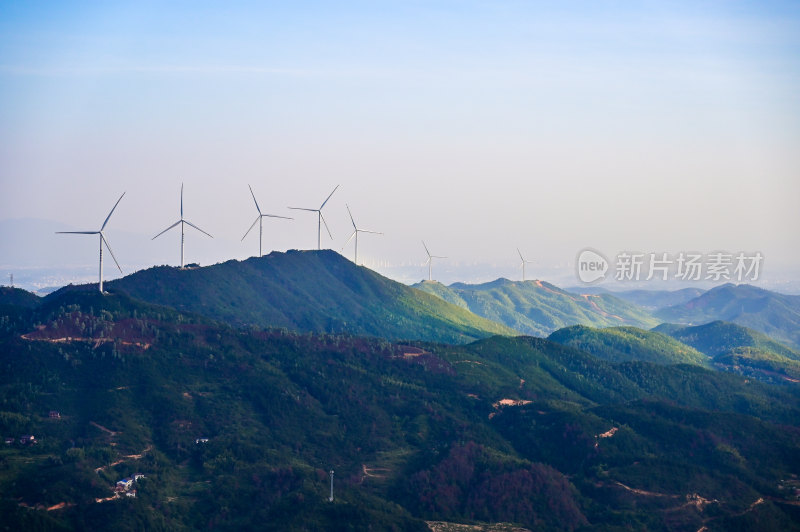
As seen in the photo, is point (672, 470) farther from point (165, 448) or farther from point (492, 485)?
point (165, 448)

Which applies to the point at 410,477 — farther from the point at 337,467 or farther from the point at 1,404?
the point at 1,404

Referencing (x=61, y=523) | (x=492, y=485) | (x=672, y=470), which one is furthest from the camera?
(x=672, y=470)

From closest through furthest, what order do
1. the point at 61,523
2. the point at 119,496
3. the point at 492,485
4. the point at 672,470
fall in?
the point at 61,523, the point at 119,496, the point at 492,485, the point at 672,470

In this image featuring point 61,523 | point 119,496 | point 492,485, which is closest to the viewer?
point 61,523

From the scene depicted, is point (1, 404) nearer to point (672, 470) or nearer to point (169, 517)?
point (169, 517)

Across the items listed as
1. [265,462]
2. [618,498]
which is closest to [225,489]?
[265,462]

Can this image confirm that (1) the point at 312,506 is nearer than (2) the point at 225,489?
Yes

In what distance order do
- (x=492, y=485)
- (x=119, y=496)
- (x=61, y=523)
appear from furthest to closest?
(x=492, y=485), (x=119, y=496), (x=61, y=523)

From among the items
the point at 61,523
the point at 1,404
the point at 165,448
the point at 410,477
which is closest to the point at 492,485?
the point at 410,477

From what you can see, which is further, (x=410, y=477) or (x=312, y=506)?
(x=410, y=477)
